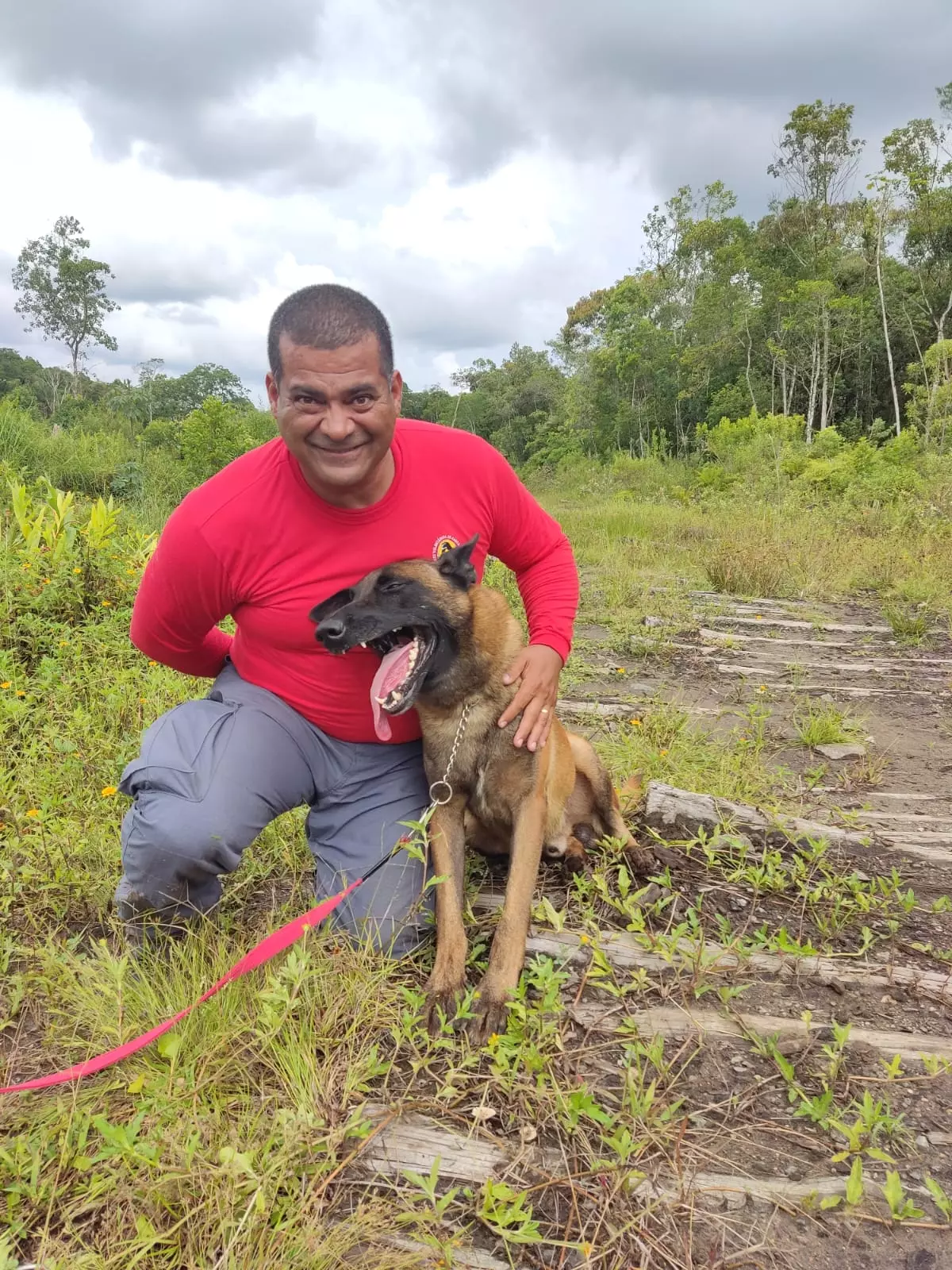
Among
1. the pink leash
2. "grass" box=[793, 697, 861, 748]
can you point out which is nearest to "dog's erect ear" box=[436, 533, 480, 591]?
the pink leash

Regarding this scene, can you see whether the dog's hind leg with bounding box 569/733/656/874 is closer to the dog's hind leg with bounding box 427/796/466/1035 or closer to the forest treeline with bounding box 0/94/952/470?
the dog's hind leg with bounding box 427/796/466/1035

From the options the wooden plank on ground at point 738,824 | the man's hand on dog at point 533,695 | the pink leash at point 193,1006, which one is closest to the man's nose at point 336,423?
the man's hand on dog at point 533,695

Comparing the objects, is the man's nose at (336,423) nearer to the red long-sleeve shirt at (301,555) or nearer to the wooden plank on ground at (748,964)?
the red long-sleeve shirt at (301,555)

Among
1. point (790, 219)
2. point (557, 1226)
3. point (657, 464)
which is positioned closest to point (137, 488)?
point (557, 1226)

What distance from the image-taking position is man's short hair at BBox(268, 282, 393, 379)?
2160 millimetres

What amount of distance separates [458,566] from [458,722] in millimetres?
504

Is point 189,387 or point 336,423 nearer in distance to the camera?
point 336,423

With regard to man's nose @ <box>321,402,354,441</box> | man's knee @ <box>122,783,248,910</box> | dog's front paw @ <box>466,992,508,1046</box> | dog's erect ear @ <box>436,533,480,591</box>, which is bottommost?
dog's front paw @ <box>466,992,508,1046</box>

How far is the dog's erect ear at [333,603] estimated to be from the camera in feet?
7.41

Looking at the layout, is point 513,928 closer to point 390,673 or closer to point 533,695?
point 533,695

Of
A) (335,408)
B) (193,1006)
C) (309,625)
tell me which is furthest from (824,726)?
(193,1006)

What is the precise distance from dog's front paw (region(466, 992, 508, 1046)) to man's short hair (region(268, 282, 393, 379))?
6.08 ft

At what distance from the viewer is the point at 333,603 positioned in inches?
89.7

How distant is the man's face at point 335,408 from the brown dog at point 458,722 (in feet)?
1.18
